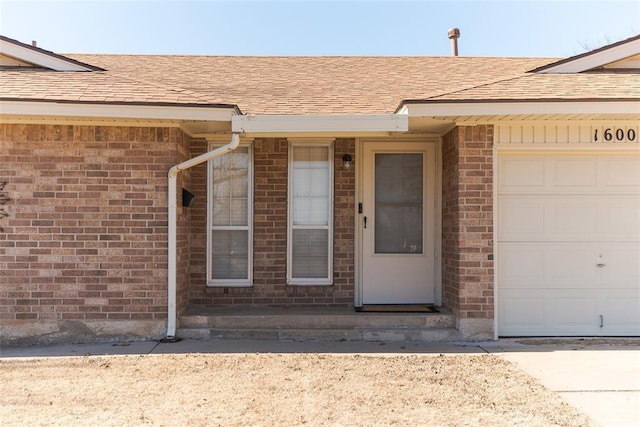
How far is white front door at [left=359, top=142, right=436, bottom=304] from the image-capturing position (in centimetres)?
742

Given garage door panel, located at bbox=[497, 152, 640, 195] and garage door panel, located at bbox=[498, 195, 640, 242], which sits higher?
garage door panel, located at bbox=[497, 152, 640, 195]

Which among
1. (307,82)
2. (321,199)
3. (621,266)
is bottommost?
(621,266)

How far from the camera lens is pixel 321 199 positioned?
7.39 meters

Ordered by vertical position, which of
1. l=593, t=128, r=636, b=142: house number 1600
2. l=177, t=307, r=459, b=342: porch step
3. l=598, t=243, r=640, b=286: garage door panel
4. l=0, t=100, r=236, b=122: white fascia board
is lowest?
l=177, t=307, r=459, b=342: porch step

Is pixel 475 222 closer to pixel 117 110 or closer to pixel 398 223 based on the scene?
pixel 398 223

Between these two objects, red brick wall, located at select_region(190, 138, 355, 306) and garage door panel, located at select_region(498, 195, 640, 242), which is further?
red brick wall, located at select_region(190, 138, 355, 306)

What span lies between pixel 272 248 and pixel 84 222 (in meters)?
2.43

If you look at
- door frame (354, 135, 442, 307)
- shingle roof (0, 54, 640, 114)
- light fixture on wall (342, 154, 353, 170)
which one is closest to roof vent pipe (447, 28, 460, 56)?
shingle roof (0, 54, 640, 114)

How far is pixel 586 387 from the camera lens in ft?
15.2

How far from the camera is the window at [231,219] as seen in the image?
728 cm

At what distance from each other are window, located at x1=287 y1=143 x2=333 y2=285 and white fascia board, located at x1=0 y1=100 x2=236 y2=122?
161cm

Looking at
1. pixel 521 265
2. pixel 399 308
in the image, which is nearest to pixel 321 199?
pixel 399 308

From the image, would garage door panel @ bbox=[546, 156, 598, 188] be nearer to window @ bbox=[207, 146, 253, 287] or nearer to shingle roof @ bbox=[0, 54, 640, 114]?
shingle roof @ bbox=[0, 54, 640, 114]

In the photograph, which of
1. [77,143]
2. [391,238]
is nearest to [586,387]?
[391,238]
